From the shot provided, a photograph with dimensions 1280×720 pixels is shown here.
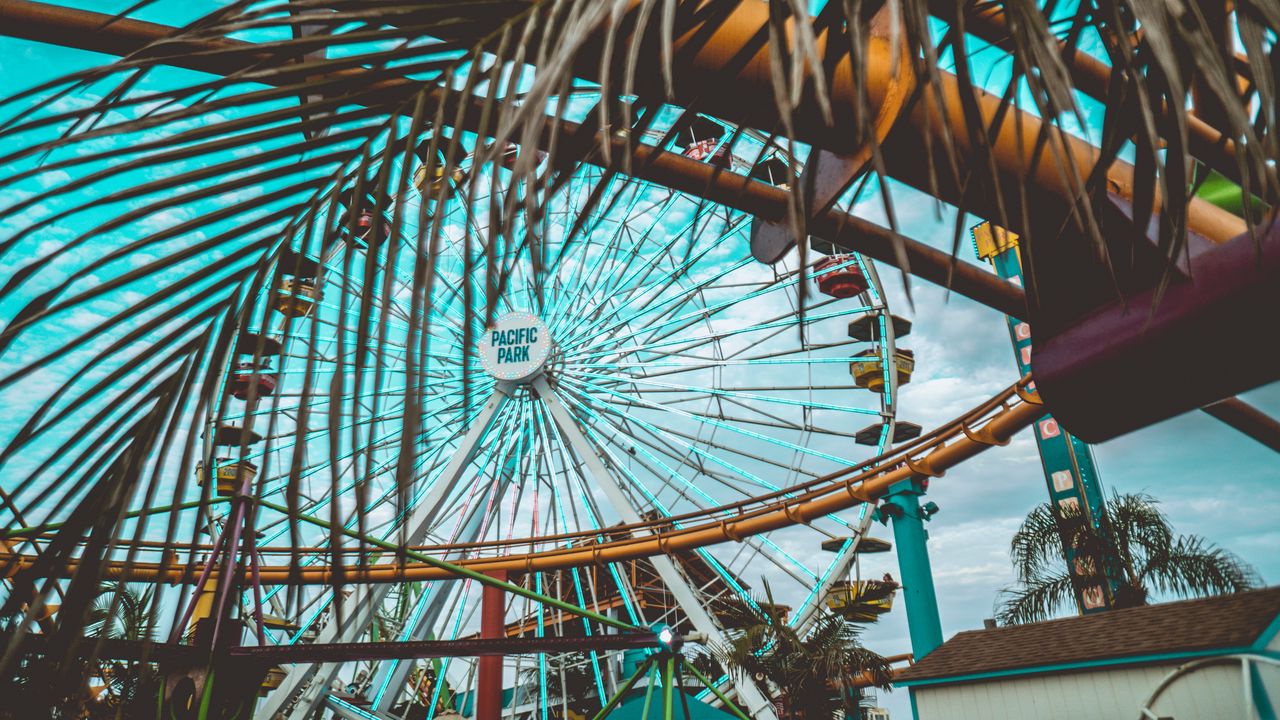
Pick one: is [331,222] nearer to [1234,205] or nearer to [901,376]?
[1234,205]

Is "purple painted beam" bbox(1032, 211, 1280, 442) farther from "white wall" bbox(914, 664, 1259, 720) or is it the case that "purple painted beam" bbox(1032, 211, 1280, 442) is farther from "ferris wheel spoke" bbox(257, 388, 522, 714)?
"ferris wheel spoke" bbox(257, 388, 522, 714)

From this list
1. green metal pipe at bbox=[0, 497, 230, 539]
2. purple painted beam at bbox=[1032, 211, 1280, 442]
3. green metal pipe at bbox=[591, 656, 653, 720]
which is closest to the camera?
green metal pipe at bbox=[0, 497, 230, 539]

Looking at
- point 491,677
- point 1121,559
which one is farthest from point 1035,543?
point 491,677

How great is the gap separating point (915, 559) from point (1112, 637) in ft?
14.3

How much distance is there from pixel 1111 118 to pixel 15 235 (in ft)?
4.43

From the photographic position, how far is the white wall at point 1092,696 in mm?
6367

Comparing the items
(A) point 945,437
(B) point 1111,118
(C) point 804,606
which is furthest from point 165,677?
(C) point 804,606

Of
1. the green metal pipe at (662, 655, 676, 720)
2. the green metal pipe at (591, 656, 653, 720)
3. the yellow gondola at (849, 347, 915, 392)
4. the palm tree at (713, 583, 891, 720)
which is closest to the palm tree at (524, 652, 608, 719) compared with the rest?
the yellow gondola at (849, 347, 915, 392)

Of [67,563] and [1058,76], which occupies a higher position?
[1058,76]

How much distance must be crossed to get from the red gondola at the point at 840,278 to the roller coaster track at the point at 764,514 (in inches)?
139

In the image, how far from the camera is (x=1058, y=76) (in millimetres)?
695

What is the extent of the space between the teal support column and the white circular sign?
21.4ft

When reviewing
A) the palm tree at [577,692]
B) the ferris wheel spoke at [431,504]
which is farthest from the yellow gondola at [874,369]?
the palm tree at [577,692]

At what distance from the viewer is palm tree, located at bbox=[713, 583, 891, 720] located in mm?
10828
